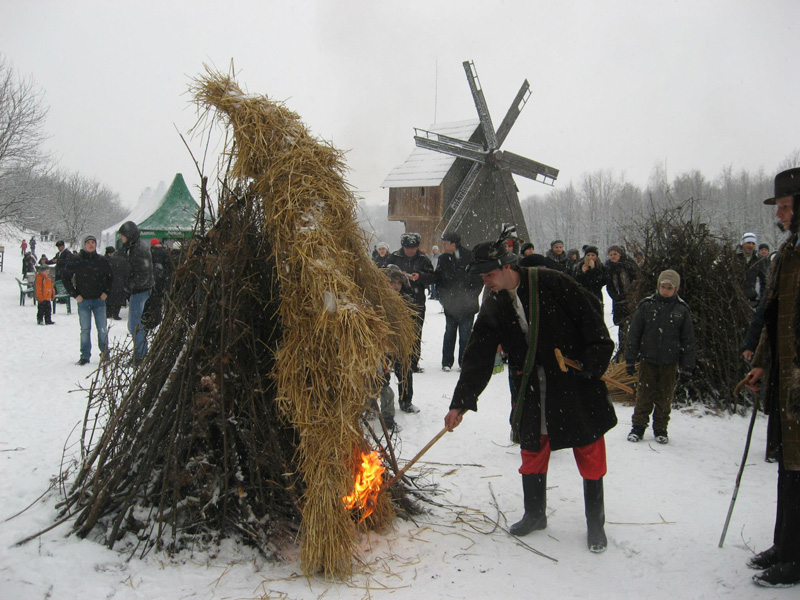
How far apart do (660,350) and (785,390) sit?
98.3 inches

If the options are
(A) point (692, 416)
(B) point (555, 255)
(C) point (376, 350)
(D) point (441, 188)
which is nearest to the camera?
(C) point (376, 350)

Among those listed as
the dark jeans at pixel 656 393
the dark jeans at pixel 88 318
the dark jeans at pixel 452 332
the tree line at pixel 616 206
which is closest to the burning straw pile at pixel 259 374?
the dark jeans at pixel 656 393

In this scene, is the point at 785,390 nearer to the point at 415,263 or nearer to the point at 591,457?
the point at 591,457

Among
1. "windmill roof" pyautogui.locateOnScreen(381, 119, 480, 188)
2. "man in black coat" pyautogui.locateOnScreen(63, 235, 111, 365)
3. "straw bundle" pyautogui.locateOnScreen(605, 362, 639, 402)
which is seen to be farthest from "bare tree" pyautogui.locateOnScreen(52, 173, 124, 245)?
"straw bundle" pyautogui.locateOnScreen(605, 362, 639, 402)

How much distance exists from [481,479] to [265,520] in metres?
1.92

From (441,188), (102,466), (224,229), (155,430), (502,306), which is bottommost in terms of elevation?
(102,466)

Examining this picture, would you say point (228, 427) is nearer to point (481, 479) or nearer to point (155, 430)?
point (155, 430)

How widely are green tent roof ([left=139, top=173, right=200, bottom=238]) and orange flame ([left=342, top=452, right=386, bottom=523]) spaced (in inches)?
499

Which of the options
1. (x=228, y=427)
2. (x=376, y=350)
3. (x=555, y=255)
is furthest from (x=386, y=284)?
(x=555, y=255)

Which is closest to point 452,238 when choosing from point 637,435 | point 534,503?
point 637,435

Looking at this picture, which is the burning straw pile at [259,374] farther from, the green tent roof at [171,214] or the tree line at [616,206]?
the tree line at [616,206]

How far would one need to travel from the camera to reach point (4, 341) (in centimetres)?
1019

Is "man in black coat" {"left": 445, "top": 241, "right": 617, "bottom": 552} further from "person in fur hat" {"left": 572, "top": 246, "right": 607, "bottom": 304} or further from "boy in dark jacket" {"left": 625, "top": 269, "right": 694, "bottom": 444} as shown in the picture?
"person in fur hat" {"left": 572, "top": 246, "right": 607, "bottom": 304}

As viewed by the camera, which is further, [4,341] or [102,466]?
[4,341]
